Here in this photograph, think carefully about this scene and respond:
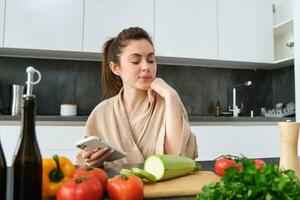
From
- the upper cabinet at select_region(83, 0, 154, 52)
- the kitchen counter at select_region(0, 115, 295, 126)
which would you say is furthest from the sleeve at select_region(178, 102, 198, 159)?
the upper cabinet at select_region(83, 0, 154, 52)

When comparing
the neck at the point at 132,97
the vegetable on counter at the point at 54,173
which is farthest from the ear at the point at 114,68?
the vegetable on counter at the point at 54,173

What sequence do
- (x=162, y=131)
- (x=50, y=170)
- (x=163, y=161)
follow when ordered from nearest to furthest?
(x=50, y=170), (x=163, y=161), (x=162, y=131)

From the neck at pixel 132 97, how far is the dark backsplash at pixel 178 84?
1495mm

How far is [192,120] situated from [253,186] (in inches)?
80.7

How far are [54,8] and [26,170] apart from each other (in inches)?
86.0

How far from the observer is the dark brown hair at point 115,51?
4.79 feet

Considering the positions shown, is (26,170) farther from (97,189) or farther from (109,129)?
(109,129)

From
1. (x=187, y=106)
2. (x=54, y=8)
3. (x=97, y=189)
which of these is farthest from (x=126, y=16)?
(x=97, y=189)

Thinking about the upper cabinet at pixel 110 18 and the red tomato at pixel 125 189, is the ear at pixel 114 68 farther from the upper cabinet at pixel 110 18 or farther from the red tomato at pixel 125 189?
the upper cabinet at pixel 110 18

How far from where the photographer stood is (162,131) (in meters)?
1.33

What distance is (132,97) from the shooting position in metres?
1.45

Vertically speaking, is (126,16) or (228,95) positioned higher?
(126,16)

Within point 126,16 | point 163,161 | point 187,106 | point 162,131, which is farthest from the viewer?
point 187,106

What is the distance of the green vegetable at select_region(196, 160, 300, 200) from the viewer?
407 mm
